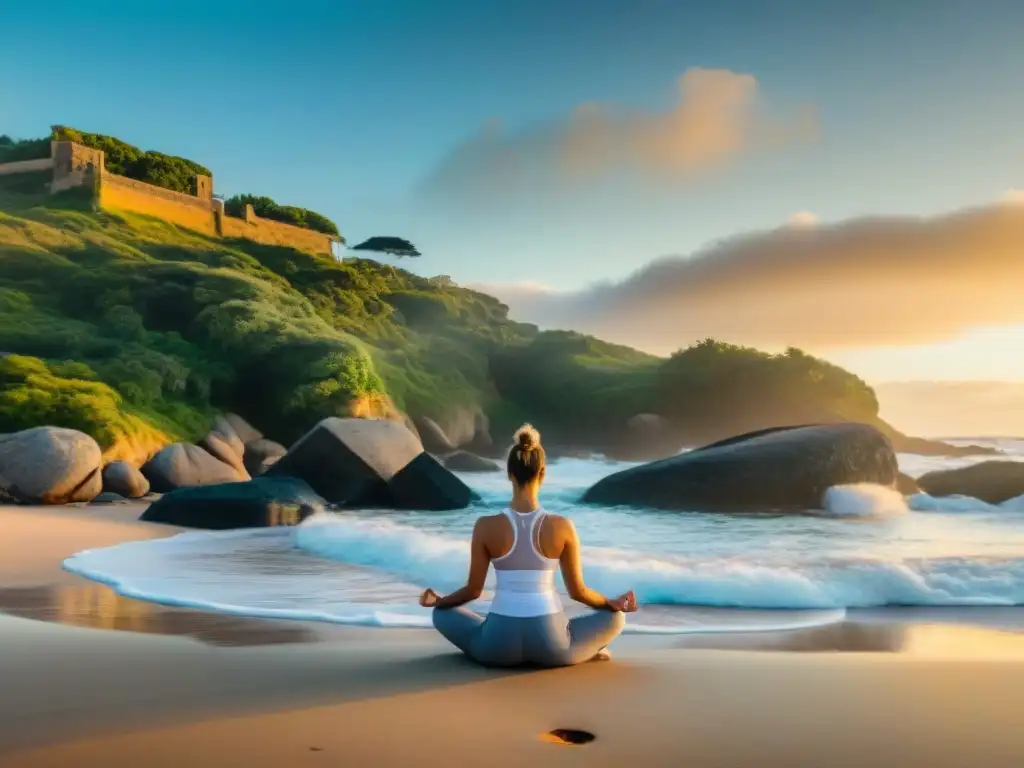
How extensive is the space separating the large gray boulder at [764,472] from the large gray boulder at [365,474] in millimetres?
3111

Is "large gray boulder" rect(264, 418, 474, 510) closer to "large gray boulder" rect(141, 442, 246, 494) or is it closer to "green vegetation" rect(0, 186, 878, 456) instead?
"large gray boulder" rect(141, 442, 246, 494)

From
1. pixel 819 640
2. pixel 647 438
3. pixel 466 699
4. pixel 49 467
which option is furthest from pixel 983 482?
pixel 647 438

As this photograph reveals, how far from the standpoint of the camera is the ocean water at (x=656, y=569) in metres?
7.67

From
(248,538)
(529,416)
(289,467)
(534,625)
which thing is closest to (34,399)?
(289,467)

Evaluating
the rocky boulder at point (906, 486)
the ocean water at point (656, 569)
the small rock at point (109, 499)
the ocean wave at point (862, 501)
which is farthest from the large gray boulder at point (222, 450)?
the rocky boulder at point (906, 486)

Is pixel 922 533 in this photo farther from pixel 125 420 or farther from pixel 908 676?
pixel 125 420

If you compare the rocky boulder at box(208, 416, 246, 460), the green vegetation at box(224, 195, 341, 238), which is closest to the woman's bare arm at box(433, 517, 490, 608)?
the rocky boulder at box(208, 416, 246, 460)

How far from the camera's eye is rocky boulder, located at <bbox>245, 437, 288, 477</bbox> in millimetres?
27562

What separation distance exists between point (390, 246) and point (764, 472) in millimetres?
78756

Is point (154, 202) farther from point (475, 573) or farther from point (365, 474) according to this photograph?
point (475, 573)

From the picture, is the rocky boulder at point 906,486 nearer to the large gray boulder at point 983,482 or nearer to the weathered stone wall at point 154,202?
the large gray boulder at point 983,482

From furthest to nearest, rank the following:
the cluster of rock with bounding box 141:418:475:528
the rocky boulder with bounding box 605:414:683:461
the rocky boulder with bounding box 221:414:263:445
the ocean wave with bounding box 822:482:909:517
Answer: the rocky boulder with bounding box 605:414:683:461 < the rocky boulder with bounding box 221:414:263:445 < the cluster of rock with bounding box 141:418:475:528 < the ocean wave with bounding box 822:482:909:517

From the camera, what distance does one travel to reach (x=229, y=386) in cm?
3244

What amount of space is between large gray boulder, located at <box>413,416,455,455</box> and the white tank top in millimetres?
36702
